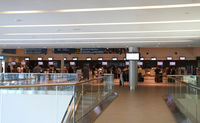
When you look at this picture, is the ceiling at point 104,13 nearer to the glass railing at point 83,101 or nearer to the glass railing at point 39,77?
the glass railing at point 83,101

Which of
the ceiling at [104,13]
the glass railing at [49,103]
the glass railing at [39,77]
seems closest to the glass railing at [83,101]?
the glass railing at [49,103]

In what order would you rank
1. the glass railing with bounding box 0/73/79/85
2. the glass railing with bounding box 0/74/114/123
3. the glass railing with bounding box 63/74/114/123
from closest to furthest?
the glass railing with bounding box 63/74/114/123, the glass railing with bounding box 0/74/114/123, the glass railing with bounding box 0/73/79/85

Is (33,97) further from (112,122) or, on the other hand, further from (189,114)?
(189,114)

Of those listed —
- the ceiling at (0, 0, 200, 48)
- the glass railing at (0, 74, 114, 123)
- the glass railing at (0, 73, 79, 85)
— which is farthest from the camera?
the glass railing at (0, 73, 79, 85)

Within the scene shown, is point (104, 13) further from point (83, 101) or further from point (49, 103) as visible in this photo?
point (49, 103)

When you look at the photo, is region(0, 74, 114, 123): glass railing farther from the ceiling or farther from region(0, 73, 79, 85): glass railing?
region(0, 73, 79, 85): glass railing

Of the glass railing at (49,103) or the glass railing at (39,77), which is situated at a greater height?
the glass railing at (39,77)

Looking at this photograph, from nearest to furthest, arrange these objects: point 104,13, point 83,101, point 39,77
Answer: point 104,13, point 83,101, point 39,77

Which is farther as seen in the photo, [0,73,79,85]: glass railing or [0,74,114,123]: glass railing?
[0,73,79,85]: glass railing

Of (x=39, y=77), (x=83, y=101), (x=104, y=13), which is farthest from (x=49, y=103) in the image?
(x=39, y=77)

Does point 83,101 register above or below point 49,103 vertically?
above

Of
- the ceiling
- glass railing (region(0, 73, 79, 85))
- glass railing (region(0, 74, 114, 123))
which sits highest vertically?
the ceiling

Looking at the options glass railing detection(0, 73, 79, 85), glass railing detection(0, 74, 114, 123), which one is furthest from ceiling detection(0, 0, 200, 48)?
glass railing detection(0, 73, 79, 85)

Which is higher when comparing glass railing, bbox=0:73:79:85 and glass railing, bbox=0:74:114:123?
glass railing, bbox=0:73:79:85
